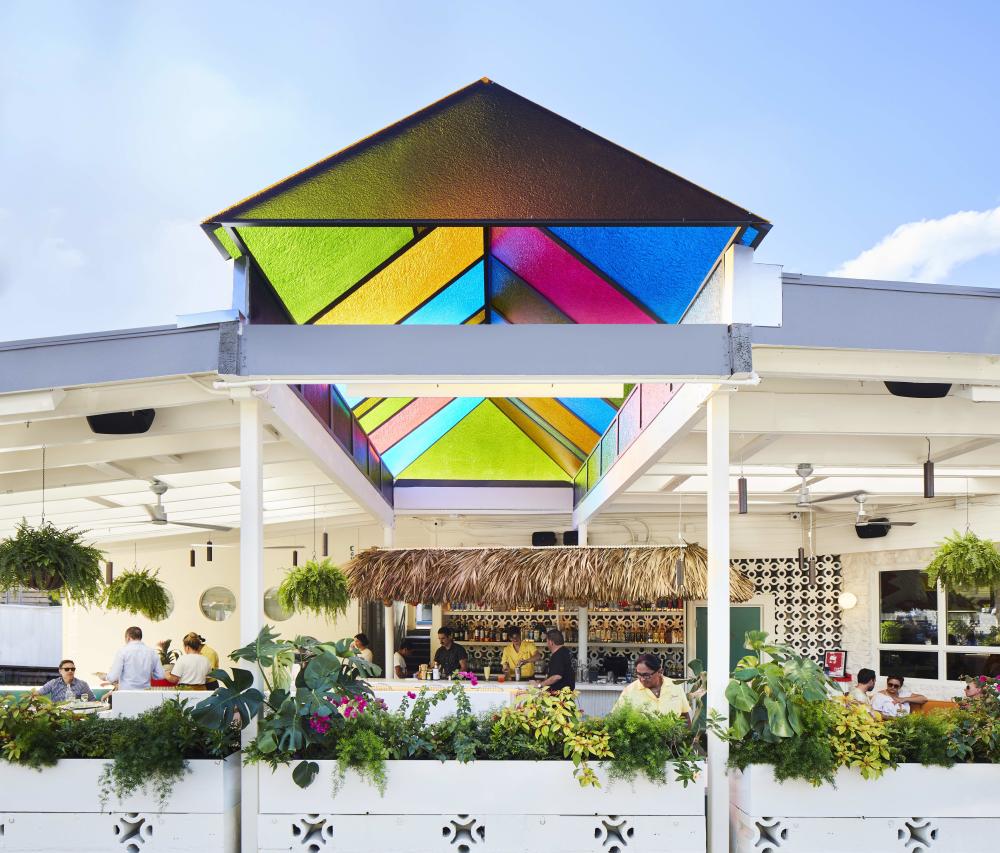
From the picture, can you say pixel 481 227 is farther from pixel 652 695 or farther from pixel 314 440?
pixel 652 695

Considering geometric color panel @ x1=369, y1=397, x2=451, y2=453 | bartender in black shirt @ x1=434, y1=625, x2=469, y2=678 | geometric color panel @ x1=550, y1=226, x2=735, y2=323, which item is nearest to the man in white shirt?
geometric color panel @ x1=369, y1=397, x2=451, y2=453

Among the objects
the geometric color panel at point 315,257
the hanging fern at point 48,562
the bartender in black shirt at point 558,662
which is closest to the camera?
the geometric color panel at point 315,257

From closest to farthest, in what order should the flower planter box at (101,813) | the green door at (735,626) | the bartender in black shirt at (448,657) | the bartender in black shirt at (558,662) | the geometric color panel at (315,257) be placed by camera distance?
the flower planter box at (101,813)
the geometric color panel at (315,257)
the bartender in black shirt at (558,662)
the bartender in black shirt at (448,657)
the green door at (735,626)

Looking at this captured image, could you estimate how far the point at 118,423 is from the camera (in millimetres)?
7957

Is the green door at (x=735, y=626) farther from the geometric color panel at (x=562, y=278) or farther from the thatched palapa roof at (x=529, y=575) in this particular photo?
the geometric color panel at (x=562, y=278)

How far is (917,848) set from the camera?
Result: 20.5ft

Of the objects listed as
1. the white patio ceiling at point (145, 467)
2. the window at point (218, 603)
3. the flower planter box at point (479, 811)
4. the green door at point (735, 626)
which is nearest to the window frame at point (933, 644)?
the green door at point (735, 626)

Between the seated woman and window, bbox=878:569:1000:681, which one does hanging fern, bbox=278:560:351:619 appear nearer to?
the seated woman

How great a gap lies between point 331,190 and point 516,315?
10.7ft

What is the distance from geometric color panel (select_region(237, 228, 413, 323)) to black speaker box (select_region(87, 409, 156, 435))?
1539 millimetres

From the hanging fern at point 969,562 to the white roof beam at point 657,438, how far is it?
2.58m

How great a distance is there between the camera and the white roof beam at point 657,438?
689 cm

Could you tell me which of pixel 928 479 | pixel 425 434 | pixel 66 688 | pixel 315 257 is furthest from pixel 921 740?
pixel 66 688

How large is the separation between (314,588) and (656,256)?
6228 millimetres
